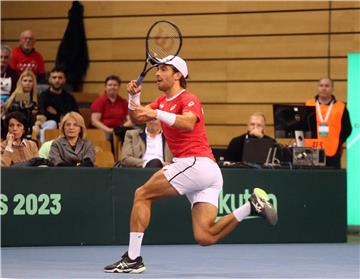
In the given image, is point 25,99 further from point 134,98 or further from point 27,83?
point 134,98

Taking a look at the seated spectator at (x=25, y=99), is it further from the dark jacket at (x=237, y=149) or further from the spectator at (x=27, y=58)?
the dark jacket at (x=237, y=149)

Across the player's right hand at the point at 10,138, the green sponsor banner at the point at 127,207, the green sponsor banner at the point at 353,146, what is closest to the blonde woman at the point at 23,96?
the player's right hand at the point at 10,138

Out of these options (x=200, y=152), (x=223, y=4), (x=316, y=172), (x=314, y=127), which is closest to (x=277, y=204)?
(x=316, y=172)

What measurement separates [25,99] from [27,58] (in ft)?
6.22

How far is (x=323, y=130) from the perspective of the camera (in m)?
13.5

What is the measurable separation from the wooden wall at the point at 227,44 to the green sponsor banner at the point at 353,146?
979 mm

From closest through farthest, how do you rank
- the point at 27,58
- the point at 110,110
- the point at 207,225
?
the point at 207,225
the point at 110,110
the point at 27,58

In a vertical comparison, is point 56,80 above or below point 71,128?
above

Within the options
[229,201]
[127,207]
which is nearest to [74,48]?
[127,207]

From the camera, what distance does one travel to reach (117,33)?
1667 centimetres

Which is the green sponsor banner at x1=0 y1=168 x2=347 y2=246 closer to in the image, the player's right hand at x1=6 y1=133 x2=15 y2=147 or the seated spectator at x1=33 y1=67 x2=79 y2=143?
the player's right hand at x1=6 y1=133 x2=15 y2=147

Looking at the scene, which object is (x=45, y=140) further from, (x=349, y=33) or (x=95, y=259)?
(x=349, y=33)

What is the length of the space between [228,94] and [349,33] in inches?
89.0

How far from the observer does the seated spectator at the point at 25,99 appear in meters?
13.4
